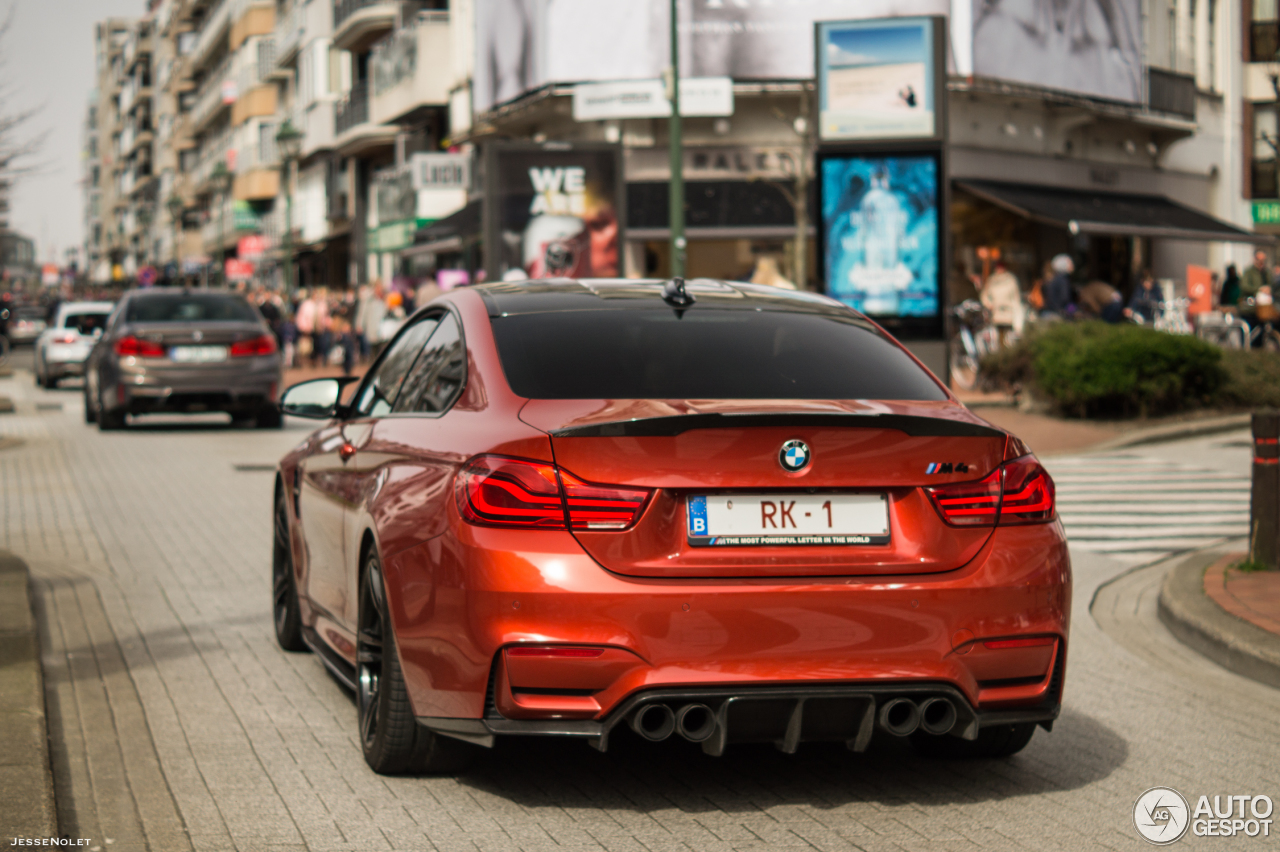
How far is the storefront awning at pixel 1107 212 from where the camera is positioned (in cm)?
3209

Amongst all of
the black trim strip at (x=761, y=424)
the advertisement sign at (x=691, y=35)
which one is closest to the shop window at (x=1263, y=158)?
the advertisement sign at (x=691, y=35)

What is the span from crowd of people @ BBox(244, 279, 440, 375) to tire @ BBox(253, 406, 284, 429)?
9.51 m

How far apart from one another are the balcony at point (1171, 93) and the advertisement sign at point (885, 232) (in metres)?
20.3

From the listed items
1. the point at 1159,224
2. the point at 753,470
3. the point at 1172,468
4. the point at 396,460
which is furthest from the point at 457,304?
the point at 1159,224

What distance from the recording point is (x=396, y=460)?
17.1 feet

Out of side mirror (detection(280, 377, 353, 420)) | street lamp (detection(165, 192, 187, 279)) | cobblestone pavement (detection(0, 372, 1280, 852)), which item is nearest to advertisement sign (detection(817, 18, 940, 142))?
cobblestone pavement (detection(0, 372, 1280, 852))

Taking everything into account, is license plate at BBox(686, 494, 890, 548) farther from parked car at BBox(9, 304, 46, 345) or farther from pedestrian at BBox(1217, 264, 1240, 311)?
parked car at BBox(9, 304, 46, 345)

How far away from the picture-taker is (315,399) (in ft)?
21.9

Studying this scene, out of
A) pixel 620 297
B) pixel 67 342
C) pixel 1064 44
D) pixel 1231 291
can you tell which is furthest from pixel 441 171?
pixel 620 297

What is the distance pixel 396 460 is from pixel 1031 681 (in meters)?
1.92

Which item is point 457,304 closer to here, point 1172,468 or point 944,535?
point 944,535

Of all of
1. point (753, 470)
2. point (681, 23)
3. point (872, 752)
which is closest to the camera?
point (753, 470)

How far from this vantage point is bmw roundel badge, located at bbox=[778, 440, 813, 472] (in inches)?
175

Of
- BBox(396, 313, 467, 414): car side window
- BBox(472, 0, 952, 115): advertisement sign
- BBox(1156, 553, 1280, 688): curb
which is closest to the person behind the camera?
BBox(396, 313, 467, 414): car side window
